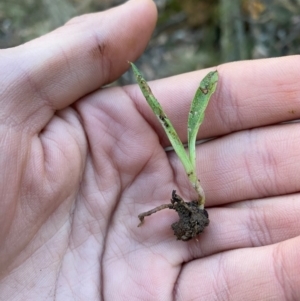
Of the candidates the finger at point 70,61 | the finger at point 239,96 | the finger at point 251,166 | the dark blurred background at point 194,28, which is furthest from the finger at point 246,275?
the dark blurred background at point 194,28

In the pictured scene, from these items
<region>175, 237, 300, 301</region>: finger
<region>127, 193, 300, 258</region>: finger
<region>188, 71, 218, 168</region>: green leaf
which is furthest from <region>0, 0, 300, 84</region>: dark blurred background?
<region>175, 237, 300, 301</region>: finger

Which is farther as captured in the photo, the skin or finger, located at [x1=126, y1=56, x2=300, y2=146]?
finger, located at [x1=126, y1=56, x2=300, y2=146]

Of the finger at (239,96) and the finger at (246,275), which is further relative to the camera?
the finger at (239,96)

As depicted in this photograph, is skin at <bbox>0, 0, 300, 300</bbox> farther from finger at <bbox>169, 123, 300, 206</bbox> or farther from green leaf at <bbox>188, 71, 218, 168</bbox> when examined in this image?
green leaf at <bbox>188, 71, 218, 168</bbox>

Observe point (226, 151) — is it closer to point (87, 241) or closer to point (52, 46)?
point (87, 241)

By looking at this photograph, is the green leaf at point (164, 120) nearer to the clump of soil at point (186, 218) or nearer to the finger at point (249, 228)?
the clump of soil at point (186, 218)

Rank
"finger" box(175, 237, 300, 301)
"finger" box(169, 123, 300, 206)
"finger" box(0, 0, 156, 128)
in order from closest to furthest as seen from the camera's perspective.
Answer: "finger" box(175, 237, 300, 301), "finger" box(0, 0, 156, 128), "finger" box(169, 123, 300, 206)

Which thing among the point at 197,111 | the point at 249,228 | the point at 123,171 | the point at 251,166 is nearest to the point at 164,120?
the point at 197,111
